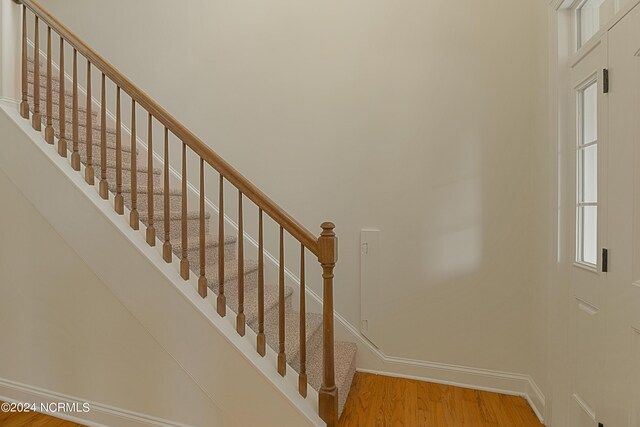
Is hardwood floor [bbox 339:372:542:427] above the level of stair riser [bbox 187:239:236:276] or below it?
below

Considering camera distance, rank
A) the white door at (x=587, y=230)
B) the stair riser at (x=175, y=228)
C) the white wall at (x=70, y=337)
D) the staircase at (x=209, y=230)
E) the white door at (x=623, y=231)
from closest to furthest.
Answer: the white door at (x=623, y=231) → the white door at (x=587, y=230) → the staircase at (x=209, y=230) → the white wall at (x=70, y=337) → the stair riser at (x=175, y=228)

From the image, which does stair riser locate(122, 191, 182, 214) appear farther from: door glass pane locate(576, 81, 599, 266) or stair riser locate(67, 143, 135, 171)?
door glass pane locate(576, 81, 599, 266)

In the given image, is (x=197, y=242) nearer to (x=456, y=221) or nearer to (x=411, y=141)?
(x=411, y=141)

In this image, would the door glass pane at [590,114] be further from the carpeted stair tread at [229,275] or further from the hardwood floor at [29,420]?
the hardwood floor at [29,420]

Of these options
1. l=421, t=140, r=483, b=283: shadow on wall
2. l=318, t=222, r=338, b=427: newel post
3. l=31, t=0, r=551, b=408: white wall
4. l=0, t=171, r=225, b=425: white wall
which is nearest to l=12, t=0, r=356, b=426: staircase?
l=318, t=222, r=338, b=427: newel post

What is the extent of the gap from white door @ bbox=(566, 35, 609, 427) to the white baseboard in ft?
6.50

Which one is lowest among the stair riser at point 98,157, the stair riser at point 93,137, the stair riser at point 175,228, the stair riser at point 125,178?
the stair riser at point 175,228

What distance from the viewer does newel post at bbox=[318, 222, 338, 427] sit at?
1549 mm


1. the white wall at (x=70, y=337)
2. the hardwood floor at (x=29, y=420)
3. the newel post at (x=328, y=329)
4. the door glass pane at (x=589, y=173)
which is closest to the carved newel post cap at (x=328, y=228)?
the newel post at (x=328, y=329)

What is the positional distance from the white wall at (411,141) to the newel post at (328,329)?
0.86m

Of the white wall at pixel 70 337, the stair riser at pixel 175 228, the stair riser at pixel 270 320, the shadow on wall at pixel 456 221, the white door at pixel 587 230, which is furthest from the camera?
the shadow on wall at pixel 456 221

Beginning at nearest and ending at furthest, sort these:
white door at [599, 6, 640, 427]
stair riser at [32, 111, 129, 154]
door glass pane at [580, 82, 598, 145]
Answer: white door at [599, 6, 640, 427], door glass pane at [580, 82, 598, 145], stair riser at [32, 111, 129, 154]

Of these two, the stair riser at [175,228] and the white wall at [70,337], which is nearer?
the white wall at [70,337]

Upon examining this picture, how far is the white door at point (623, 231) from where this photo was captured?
45.5 inches
